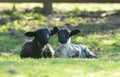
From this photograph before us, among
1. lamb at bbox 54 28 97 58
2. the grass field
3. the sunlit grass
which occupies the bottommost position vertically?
the sunlit grass

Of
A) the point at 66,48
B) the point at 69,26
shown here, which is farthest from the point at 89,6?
the point at 66,48

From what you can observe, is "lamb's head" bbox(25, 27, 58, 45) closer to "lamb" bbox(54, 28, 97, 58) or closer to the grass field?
"lamb" bbox(54, 28, 97, 58)

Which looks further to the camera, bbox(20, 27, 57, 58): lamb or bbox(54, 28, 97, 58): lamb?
bbox(20, 27, 57, 58): lamb

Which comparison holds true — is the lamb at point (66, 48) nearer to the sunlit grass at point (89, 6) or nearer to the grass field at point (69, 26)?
the grass field at point (69, 26)

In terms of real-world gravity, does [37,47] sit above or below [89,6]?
above

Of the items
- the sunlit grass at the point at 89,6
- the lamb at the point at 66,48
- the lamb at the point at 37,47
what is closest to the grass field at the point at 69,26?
the sunlit grass at the point at 89,6

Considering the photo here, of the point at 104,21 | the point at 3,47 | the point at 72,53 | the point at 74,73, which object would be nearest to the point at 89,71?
the point at 74,73

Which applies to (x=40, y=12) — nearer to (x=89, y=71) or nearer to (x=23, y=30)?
(x=23, y=30)

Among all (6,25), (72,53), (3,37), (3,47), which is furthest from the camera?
(6,25)

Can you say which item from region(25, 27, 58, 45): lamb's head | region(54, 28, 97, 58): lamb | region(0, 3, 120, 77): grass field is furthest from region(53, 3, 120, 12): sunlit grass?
region(25, 27, 58, 45): lamb's head

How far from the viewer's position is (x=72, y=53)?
58.4 feet

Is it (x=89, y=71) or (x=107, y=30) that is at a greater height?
(x=89, y=71)

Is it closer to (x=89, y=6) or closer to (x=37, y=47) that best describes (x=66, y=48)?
(x=37, y=47)

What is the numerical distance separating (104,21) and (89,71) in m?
14.9
